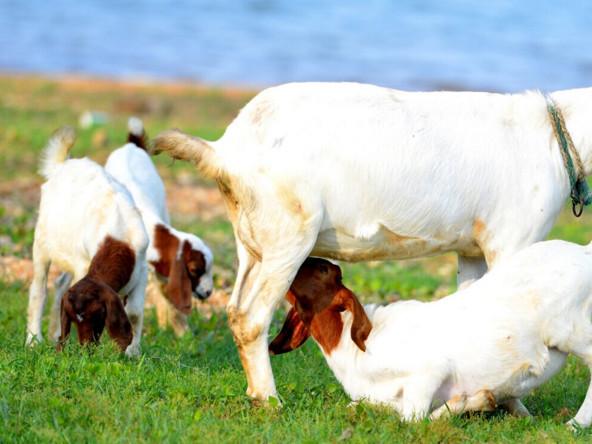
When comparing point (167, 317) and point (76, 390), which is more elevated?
point (76, 390)

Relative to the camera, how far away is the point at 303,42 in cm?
3156

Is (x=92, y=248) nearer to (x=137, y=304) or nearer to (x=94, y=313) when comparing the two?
(x=137, y=304)

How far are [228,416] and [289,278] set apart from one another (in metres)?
0.73

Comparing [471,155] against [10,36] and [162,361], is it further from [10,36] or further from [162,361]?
[10,36]

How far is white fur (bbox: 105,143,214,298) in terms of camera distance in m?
8.66

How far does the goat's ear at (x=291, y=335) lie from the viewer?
20.9 feet

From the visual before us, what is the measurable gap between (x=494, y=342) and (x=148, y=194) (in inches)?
164

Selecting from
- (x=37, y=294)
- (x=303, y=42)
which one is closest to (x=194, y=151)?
(x=37, y=294)

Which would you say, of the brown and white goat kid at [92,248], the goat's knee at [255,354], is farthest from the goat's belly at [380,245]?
the brown and white goat kid at [92,248]

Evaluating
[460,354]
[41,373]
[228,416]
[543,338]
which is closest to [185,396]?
[228,416]

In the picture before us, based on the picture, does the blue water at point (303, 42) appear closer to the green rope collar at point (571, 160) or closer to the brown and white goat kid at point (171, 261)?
the brown and white goat kid at point (171, 261)

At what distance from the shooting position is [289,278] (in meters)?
5.99

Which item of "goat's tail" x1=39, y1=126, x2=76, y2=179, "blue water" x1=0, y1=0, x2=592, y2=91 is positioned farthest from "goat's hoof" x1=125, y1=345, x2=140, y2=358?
"blue water" x1=0, y1=0, x2=592, y2=91

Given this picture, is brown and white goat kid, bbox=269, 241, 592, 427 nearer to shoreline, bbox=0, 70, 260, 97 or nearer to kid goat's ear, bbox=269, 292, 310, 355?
kid goat's ear, bbox=269, 292, 310, 355
